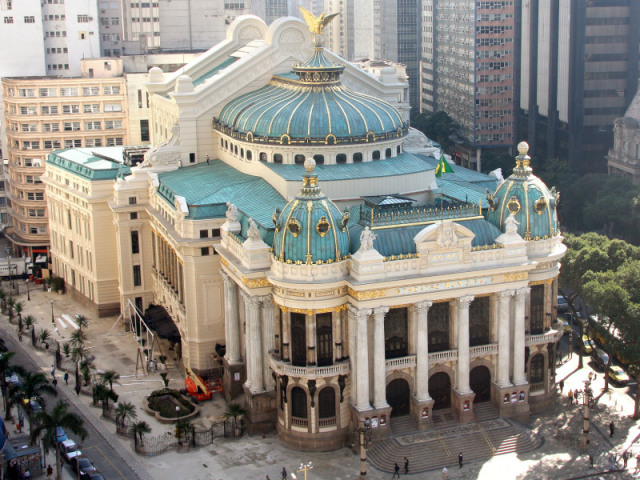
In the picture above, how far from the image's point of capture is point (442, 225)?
122062mm

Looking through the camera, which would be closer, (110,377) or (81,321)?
(110,377)

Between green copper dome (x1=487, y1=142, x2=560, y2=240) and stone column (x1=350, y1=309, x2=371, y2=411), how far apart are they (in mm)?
21866

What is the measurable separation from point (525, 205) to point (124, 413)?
177 ft

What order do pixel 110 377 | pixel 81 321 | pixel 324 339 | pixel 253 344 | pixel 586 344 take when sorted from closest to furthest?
1. pixel 324 339
2. pixel 253 344
3. pixel 110 377
4. pixel 586 344
5. pixel 81 321

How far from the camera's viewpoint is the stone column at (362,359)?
121156mm

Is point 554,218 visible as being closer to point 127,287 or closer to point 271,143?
point 271,143

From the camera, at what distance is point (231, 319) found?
13525cm

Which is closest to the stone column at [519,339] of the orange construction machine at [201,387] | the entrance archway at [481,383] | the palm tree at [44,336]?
the entrance archway at [481,383]

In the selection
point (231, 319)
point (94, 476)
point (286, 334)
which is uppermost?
point (286, 334)

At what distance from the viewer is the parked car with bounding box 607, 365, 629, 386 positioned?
465 ft

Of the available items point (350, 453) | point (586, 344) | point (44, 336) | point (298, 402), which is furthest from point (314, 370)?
point (44, 336)

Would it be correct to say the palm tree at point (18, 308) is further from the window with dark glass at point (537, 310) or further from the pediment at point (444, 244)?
the window with dark glass at point (537, 310)

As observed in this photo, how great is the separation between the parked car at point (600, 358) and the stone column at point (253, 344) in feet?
145

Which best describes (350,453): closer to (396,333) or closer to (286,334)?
(396,333)
